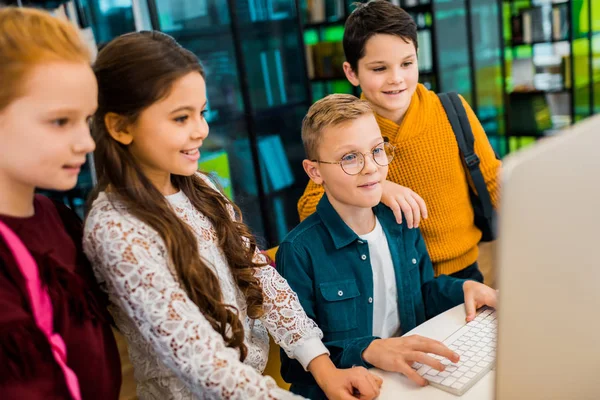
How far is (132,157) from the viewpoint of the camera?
3.08 feet

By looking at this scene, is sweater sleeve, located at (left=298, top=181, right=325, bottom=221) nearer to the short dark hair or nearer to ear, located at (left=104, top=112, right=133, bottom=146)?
the short dark hair

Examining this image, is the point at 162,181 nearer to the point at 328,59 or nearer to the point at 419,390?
the point at 419,390

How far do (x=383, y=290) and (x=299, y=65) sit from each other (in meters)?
2.75

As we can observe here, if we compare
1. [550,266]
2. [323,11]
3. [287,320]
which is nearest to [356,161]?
[287,320]

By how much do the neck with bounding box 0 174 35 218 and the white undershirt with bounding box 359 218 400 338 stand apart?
0.77 m

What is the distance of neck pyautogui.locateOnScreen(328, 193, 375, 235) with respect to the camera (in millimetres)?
1359

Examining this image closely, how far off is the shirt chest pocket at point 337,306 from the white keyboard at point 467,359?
244 mm

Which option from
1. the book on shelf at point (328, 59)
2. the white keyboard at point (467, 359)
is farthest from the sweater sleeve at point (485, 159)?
the book on shelf at point (328, 59)

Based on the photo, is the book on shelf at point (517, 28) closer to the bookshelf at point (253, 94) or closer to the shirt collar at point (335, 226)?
the bookshelf at point (253, 94)

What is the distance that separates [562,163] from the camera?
57 cm

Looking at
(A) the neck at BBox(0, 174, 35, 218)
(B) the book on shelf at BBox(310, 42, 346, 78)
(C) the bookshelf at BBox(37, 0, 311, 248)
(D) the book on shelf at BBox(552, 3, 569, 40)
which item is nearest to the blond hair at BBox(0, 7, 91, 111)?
(A) the neck at BBox(0, 174, 35, 218)

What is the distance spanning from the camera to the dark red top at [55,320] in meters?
0.73

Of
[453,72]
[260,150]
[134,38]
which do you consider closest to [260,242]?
[134,38]

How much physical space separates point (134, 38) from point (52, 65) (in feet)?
0.64
